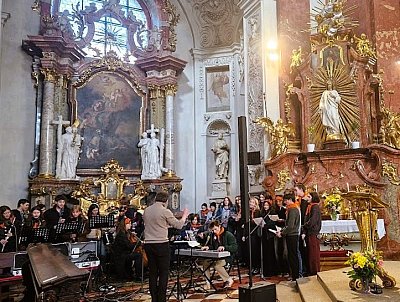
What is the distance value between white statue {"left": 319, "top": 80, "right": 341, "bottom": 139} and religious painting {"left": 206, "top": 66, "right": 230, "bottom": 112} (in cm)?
549

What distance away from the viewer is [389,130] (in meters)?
11.0

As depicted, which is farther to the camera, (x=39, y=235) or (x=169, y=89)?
(x=169, y=89)

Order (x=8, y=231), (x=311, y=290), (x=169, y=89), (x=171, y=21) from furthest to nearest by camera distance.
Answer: (x=171, y=21), (x=169, y=89), (x=8, y=231), (x=311, y=290)

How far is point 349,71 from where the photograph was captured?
1135 centimetres

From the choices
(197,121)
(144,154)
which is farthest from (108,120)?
(197,121)

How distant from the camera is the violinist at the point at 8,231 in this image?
6984mm

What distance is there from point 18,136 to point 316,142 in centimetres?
840

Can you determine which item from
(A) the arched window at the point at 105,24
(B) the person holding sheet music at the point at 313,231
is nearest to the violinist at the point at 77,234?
(B) the person holding sheet music at the point at 313,231

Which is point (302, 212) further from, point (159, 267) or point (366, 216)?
point (159, 267)

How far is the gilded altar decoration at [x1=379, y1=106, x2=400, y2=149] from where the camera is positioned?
36.0 ft

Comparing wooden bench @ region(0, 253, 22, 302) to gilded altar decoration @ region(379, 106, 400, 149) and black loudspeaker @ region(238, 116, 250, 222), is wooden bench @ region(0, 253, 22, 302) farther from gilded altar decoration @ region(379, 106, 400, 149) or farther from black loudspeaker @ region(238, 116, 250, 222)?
gilded altar decoration @ region(379, 106, 400, 149)

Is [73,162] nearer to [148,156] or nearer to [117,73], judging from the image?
[148,156]

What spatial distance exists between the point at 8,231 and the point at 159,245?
277cm

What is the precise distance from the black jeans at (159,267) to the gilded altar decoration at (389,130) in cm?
725
